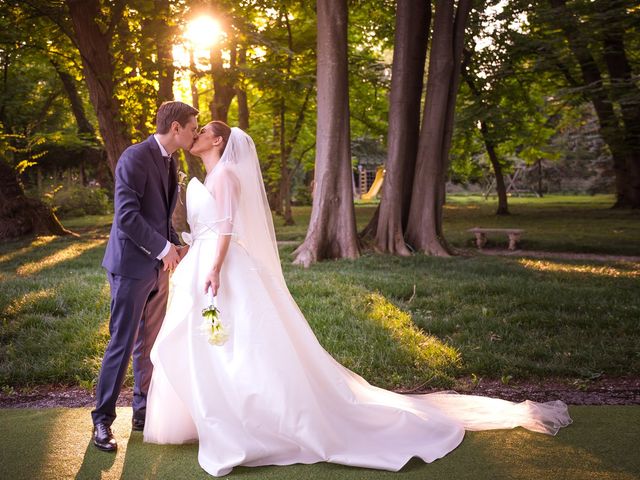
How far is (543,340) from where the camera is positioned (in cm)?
777

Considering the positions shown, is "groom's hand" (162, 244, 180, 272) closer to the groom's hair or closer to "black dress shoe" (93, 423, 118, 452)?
the groom's hair

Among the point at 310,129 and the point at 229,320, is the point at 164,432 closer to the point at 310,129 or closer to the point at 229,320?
the point at 229,320

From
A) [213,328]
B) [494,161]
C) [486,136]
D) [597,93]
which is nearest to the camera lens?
[213,328]

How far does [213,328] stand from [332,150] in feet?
31.5

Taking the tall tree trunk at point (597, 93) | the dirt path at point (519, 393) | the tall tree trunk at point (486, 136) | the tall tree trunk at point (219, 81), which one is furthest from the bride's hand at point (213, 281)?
the tall tree trunk at point (486, 136)

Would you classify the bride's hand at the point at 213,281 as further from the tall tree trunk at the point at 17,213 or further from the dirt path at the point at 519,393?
the tall tree trunk at the point at 17,213

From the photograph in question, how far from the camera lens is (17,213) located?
65.6 feet

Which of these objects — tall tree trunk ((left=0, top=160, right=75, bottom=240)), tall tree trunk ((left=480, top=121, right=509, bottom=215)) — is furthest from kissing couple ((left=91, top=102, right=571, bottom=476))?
tall tree trunk ((left=480, top=121, right=509, bottom=215))

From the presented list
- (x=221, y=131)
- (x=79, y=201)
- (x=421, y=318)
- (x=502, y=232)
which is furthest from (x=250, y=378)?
(x=79, y=201)

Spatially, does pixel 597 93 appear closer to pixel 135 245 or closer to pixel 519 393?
pixel 519 393

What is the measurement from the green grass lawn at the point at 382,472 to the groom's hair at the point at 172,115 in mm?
2514

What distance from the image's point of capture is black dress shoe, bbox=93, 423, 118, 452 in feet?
15.1

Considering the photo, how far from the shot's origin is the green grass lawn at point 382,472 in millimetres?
4230

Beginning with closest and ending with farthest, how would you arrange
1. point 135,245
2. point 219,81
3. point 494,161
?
point 135,245 < point 219,81 < point 494,161
